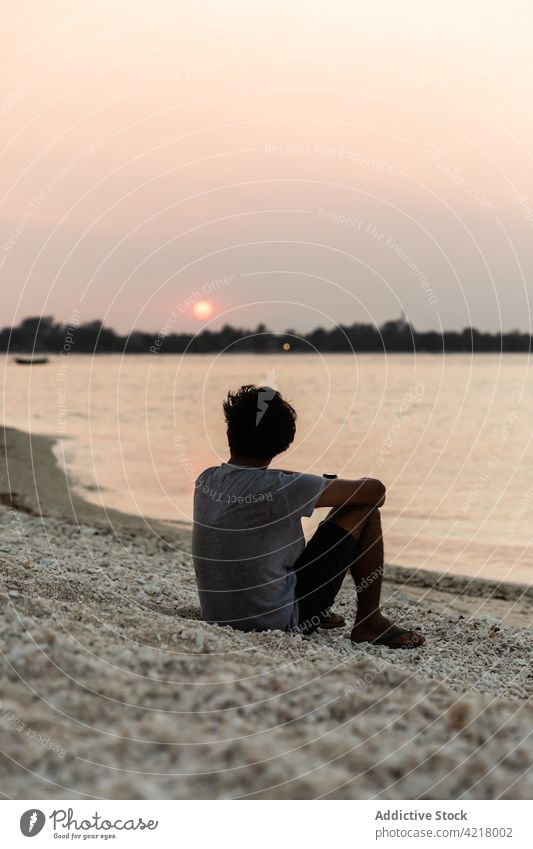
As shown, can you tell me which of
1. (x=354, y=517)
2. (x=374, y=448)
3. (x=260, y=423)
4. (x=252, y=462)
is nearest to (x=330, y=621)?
(x=354, y=517)

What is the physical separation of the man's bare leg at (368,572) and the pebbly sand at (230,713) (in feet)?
0.36

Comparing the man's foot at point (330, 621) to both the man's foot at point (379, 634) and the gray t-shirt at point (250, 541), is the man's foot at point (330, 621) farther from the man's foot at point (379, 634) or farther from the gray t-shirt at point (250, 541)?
the gray t-shirt at point (250, 541)

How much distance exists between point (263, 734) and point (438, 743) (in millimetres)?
731

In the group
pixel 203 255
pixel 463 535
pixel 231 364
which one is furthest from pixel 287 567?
pixel 231 364

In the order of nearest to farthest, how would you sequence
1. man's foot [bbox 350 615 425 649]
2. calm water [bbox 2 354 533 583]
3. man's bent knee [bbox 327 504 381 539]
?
man's bent knee [bbox 327 504 381 539] < man's foot [bbox 350 615 425 649] < calm water [bbox 2 354 533 583]

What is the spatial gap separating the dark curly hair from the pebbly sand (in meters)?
1.03

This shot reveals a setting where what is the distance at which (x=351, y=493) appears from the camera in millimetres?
5328

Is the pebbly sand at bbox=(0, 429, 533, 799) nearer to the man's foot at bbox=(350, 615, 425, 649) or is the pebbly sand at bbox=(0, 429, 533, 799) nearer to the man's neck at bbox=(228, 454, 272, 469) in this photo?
the man's foot at bbox=(350, 615, 425, 649)

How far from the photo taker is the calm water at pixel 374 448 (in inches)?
491

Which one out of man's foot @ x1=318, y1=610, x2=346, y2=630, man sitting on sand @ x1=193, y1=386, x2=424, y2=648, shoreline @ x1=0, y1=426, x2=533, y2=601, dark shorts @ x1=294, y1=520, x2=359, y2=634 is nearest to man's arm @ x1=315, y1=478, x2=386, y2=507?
man sitting on sand @ x1=193, y1=386, x2=424, y2=648

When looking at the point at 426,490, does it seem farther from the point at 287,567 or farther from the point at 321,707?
the point at 321,707

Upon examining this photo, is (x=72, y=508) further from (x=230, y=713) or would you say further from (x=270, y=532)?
(x=230, y=713)

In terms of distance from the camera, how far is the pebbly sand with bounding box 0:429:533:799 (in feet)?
11.8

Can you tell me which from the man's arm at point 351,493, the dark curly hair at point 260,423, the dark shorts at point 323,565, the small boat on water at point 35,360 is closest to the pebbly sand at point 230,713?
the dark shorts at point 323,565
